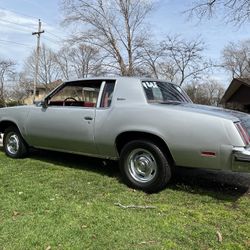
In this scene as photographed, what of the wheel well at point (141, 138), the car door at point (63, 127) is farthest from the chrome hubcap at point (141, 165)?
the car door at point (63, 127)

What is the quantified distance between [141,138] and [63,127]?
1.52 metres

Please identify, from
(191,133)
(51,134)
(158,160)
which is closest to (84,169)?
(51,134)

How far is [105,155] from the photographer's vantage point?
19.4 ft

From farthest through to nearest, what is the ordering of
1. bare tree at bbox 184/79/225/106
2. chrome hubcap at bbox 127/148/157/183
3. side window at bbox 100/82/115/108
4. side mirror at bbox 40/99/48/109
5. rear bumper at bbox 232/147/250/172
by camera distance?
1. bare tree at bbox 184/79/225/106
2. side mirror at bbox 40/99/48/109
3. side window at bbox 100/82/115/108
4. chrome hubcap at bbox 127/148/157/183
5. rear bumper at bbox 232/147/250/172

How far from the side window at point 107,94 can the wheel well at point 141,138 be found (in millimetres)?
597

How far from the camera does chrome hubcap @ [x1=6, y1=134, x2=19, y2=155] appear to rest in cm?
742

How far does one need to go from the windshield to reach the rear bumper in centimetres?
152

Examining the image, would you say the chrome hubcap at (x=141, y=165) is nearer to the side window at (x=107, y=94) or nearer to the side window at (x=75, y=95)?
the side window at (x=107, y=94)

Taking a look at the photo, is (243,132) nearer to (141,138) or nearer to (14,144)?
(141,138)

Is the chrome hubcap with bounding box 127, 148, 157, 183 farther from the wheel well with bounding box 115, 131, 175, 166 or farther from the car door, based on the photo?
the car door

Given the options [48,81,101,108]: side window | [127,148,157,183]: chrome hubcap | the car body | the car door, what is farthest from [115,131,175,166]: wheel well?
[48,81,101,108]: side window

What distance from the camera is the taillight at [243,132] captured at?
473 cm

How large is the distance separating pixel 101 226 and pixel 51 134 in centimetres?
292

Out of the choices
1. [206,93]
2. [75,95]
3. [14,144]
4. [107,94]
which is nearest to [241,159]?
[107,94]
